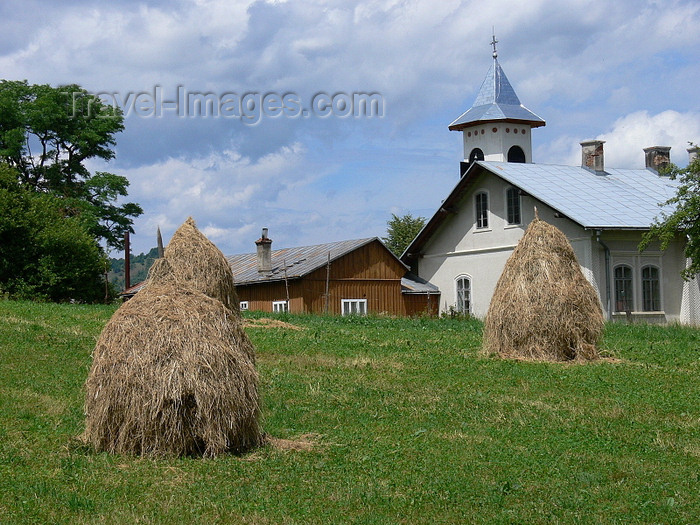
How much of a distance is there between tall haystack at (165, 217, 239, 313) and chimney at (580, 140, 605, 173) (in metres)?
25.8

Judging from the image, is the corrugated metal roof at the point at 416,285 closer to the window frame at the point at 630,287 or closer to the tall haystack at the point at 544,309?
the window frame at the point at 630,287

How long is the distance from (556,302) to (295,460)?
10.2 meters

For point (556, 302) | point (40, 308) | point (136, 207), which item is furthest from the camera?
point (136, 207)

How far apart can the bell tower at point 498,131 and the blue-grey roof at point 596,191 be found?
942 centimetres

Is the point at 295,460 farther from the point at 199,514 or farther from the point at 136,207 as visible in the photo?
the point at 136,207

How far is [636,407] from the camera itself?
12.7 m

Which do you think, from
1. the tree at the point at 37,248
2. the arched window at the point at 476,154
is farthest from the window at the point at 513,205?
the tree at the point at 37,248

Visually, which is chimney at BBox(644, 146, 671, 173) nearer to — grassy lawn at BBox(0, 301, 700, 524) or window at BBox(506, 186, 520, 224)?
window at BBox(506, 186, 520, 224)

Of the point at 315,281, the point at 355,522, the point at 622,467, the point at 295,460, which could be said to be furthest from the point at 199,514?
the point at 315,281

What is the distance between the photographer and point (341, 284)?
132 ft

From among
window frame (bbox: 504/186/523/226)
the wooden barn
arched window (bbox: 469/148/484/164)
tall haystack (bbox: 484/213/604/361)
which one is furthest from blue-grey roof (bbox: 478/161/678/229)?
tall haystack (bbox: 484/213/604/361)

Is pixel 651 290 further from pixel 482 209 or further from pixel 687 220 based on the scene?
pixel 482 209

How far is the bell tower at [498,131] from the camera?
158 feet

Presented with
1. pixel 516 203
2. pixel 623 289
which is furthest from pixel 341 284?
pixel 623 289
